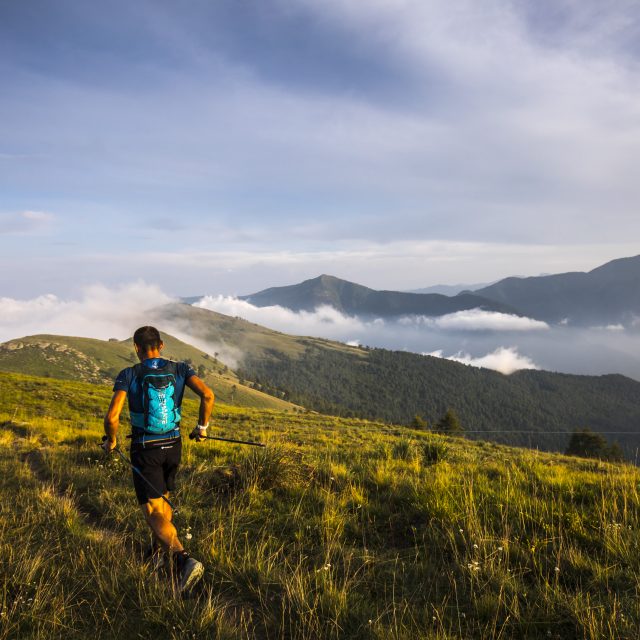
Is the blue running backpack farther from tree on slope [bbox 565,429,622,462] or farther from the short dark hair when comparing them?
tree on slope [bbox 565,429,622,462]

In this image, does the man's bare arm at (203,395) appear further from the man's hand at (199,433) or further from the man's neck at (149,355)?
the man's neck at (149,355)

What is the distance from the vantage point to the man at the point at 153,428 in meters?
4.45

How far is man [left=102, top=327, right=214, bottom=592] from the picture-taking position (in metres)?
4.45

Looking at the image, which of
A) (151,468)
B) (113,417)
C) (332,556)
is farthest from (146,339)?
(332,556)

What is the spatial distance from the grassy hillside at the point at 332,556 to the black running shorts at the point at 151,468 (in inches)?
23.6

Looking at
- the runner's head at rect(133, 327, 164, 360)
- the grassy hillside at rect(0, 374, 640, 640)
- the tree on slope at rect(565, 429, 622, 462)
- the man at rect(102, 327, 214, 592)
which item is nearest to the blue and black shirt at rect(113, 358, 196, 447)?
the man at rect(102, 327, 214, 592)

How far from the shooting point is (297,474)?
21.3ft

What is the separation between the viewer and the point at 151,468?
456 centimetres

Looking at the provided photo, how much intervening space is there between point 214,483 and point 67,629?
3350 millimetres

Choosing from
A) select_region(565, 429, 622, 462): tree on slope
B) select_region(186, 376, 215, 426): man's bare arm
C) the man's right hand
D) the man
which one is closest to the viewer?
the man

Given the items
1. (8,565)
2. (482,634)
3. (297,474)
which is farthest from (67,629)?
(297,474)

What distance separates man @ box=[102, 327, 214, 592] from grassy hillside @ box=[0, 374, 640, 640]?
0.41 meters

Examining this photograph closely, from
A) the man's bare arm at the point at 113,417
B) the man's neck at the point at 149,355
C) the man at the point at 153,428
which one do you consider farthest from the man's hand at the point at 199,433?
the man's neck at the point at 149,355

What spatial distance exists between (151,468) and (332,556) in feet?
7.40
